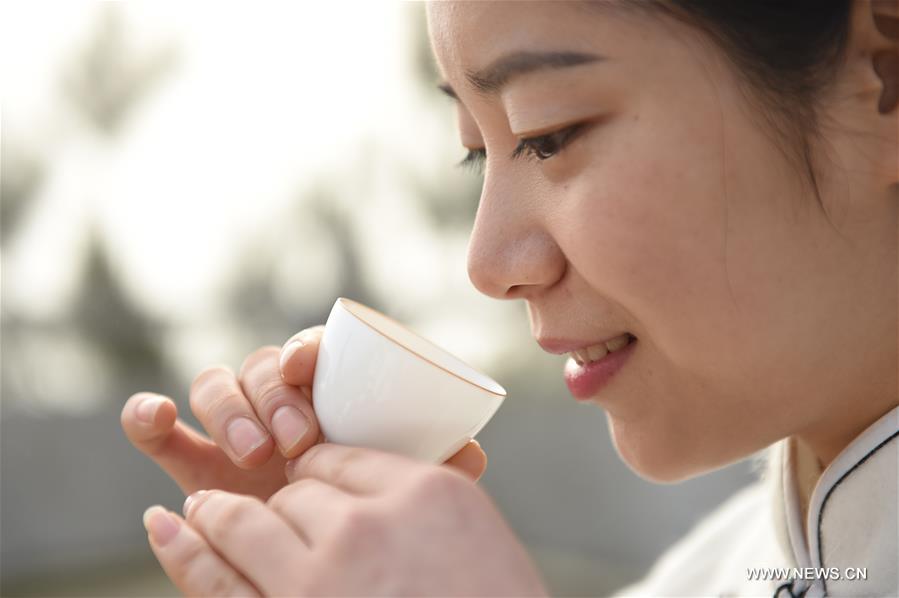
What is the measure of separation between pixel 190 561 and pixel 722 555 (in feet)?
4.02

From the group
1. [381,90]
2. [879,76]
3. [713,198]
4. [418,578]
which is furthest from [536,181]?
[381,90]

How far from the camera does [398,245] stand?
6.67 metres

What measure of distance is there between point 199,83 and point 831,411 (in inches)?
234

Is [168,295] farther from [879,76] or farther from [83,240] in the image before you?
[879,76]

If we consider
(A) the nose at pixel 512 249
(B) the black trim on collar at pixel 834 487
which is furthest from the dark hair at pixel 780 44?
(B) the black trim on collar at pixel 834 487

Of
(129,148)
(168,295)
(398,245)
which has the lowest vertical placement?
(398,245)

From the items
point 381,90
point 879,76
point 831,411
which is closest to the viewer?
point 879,76

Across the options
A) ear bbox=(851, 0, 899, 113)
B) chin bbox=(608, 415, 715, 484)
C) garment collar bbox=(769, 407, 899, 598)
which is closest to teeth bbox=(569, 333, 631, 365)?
chin bbox=(608, 415, 715, 484)

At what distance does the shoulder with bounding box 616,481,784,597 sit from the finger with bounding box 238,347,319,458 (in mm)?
856

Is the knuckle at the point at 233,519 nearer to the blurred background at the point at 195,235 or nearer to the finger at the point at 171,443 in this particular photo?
the finger at the point at 171,443

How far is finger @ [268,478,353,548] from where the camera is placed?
103cm

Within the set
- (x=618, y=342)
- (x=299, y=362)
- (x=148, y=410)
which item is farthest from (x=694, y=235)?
(x=148, y=410)

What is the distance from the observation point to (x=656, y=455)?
1433 mm

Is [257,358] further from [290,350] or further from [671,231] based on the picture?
[671,231]
